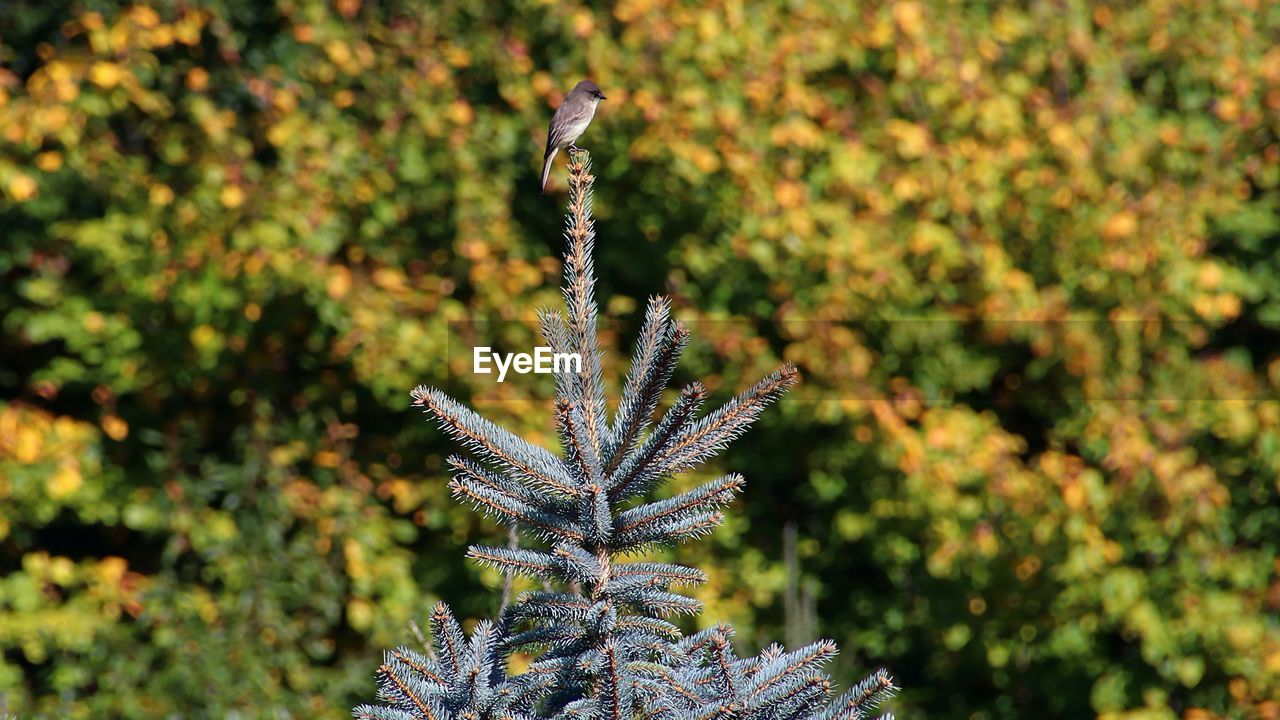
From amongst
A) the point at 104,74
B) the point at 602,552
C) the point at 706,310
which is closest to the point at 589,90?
the point at 706,310

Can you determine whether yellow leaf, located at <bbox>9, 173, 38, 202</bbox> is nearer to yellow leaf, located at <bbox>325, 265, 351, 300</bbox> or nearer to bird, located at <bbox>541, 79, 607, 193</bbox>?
yellow leaf, located at <bbox>325, 265, 351, 300</bbox>

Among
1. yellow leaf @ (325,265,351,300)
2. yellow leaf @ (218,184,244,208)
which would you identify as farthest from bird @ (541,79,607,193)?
yellow leaf @ (218,184,244,208)

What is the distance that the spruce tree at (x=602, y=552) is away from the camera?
1373mm

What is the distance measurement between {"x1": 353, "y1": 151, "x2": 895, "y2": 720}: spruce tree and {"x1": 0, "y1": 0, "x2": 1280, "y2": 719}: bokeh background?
9.35 feet

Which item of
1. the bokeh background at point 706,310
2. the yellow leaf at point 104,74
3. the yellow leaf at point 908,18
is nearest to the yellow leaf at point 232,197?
the bokeh background at point 706,310

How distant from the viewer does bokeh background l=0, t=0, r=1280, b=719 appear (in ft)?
14.6

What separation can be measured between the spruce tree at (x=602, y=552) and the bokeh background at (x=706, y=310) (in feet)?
9.35

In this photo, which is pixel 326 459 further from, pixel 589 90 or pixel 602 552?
pixel 602 552

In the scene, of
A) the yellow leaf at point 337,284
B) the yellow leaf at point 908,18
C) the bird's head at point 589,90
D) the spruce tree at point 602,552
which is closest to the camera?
the spruce tree at point 602,552

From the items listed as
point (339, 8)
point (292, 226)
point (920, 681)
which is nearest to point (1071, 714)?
point (920, 681)

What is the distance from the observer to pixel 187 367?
15.5 feet

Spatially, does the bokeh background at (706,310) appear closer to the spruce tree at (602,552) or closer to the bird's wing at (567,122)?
the bird's wing at (567,122)

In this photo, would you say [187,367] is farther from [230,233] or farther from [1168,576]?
[1168,576]

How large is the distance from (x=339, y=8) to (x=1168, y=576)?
3.45 meters
